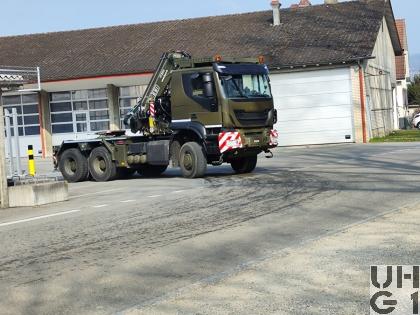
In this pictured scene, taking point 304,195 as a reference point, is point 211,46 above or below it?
above

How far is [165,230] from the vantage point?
1051cm

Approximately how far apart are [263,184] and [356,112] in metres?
17.7

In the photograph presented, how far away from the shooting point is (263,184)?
16375 mm

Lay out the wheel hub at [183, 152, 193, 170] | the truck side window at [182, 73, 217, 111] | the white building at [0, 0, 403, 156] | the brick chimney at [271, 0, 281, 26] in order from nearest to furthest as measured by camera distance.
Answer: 1. the truck side window at [182, 73, 217, 111]
2. the wheel hub at [183, 152, 193, 170]
3. the white building at [0, 0, 403, 156]
4. the brick chimney at [271, 0, 281, 26]

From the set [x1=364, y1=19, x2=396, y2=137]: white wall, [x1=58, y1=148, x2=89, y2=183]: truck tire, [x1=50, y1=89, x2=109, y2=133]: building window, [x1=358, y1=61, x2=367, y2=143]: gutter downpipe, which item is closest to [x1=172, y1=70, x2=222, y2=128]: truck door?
[x1=58, y1=148, x2=89, y2=183]: truck tire

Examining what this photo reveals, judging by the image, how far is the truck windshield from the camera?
60.1ft

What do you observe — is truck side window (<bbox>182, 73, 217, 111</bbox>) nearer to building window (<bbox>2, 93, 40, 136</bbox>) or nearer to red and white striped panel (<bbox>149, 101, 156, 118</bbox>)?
red and white striped panel (<bbox>149, 101, 156, 118</bbox>)

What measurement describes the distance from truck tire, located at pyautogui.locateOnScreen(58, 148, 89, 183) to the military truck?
0.03 metres

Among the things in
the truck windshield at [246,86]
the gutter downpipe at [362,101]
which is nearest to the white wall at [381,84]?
the gutter downpipe at [362,101]

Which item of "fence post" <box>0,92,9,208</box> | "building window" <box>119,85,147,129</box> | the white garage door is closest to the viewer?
"fence post" <box>0,92,9,208</box>

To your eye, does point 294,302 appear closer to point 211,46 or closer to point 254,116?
point 254,116

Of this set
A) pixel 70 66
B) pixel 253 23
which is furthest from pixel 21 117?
pixel 253 23

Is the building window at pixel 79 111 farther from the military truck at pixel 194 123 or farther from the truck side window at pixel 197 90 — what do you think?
the truck side window at pixel 197 90

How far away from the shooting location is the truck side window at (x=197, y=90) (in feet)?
60.2
